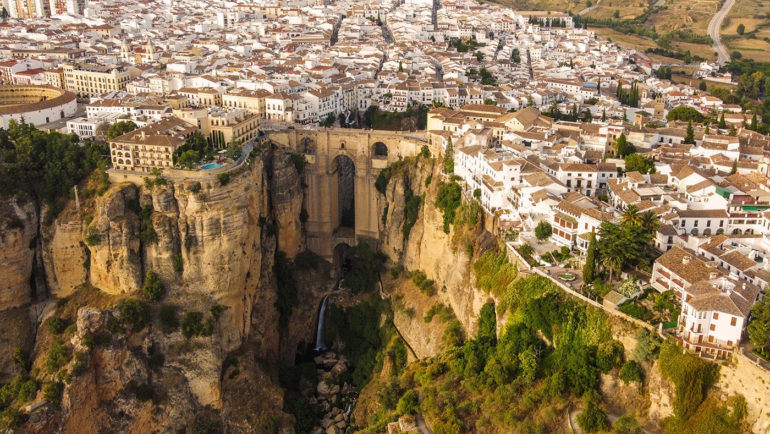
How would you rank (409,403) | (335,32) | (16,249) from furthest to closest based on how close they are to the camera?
1. (335,32)
2. (16,249)
3. (409,403)

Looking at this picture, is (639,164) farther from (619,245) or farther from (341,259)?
(341,259)

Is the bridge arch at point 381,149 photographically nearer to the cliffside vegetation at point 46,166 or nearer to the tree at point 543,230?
the cliffside vegetation at point 46,166

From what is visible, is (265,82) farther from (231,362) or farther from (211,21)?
(211,21)

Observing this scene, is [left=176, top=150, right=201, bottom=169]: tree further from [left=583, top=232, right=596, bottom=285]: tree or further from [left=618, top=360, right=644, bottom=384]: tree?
[left=618, top=360, right=644, bottom=384]: tree

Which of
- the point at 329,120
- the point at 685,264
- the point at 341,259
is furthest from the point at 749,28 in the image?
the point at 685,264

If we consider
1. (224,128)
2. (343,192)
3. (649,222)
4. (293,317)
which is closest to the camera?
(649,222)

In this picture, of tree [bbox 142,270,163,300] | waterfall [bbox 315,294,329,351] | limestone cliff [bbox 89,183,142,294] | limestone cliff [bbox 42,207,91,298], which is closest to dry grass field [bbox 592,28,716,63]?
waterfall [bbox 315,294,329,351]

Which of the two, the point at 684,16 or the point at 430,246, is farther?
the point at 684,16
